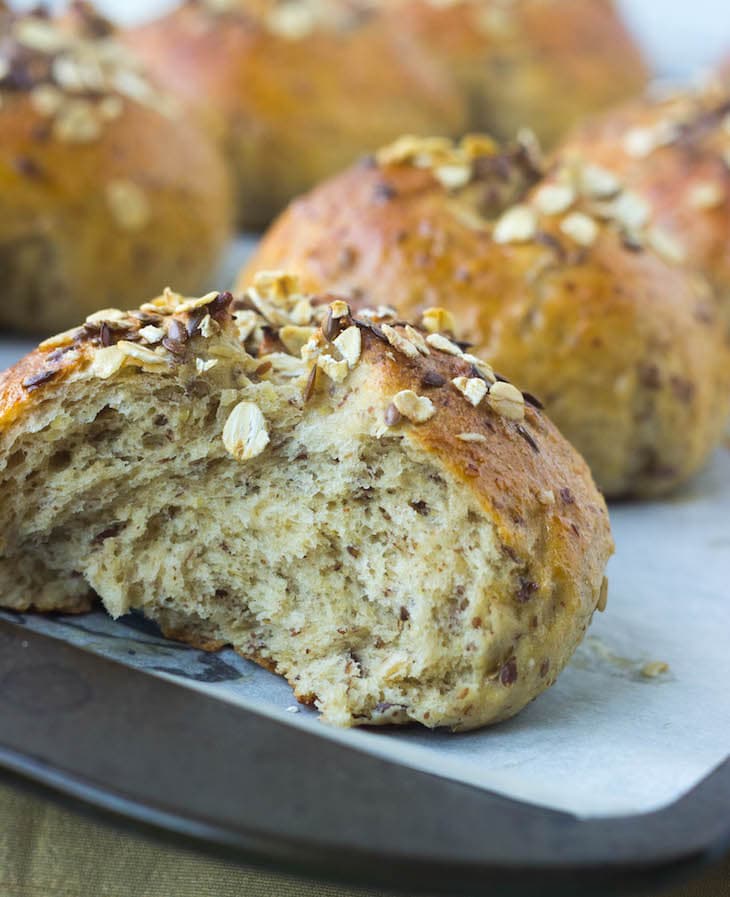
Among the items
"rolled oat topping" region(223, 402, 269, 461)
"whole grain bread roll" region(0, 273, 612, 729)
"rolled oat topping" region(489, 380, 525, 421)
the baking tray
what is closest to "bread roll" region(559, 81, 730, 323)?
"rolled oat topping" region(489, 380, 525, 421)

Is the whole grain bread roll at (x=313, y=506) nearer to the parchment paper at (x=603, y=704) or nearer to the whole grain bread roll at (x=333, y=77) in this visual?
the parchment paper at (x=603, y=704)

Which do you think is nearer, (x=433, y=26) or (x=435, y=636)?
(x=435, y=636)

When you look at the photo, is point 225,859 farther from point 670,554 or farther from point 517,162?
point 517,162

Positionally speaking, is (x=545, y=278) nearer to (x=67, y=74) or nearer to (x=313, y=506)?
(x=313, y=506)

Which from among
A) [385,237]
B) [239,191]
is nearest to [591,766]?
[385,237]

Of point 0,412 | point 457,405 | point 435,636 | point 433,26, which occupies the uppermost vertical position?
point 433,26

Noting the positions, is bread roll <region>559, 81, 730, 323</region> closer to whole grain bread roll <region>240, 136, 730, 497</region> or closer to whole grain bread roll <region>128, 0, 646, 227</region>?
whole grain bread roll <region>240, 136, 730, 497</region>
